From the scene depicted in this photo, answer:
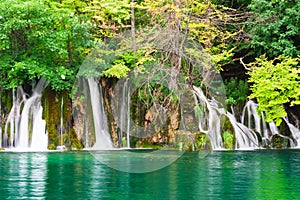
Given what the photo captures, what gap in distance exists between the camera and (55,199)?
377 inches

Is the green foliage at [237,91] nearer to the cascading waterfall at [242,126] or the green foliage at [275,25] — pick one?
the cascading waterfall at [242,126]

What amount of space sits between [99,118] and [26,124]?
2851 millimetres

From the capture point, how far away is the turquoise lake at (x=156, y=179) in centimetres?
1012

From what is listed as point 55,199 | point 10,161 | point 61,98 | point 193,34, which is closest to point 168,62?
point 193,34

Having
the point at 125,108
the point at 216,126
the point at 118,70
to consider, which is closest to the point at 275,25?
the point at 216,126

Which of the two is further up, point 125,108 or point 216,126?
point 125,108

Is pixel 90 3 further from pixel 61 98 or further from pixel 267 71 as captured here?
pixel 267 71

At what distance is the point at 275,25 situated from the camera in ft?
70.8

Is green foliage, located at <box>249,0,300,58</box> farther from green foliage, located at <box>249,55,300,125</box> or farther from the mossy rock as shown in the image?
the mossy rock

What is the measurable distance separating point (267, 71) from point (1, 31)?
10007 millimetres

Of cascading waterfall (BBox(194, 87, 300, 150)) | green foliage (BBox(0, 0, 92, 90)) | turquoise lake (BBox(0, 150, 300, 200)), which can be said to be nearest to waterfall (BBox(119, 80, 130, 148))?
green foliage (BBox(0, 0, 92, 90))

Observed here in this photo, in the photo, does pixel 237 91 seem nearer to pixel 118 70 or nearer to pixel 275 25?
pixel 275 25

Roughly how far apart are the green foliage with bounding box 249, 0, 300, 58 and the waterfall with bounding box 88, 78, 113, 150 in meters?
6.45

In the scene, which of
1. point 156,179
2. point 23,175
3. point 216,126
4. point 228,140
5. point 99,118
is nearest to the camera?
point 156,179
